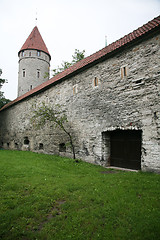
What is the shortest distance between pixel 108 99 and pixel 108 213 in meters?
5.53

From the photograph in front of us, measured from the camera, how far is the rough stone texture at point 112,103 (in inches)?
235

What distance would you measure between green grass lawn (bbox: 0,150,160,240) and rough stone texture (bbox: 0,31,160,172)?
2232mm

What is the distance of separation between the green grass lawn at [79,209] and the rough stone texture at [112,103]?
7.32 feet

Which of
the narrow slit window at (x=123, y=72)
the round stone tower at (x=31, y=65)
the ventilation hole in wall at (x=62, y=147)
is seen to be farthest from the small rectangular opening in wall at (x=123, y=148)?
the round stone tower at (x=31, y=65)

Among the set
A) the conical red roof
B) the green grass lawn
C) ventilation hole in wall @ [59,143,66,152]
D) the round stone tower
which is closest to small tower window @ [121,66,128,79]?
the green grass lawn

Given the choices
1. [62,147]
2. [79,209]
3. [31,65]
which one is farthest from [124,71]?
[31,65]

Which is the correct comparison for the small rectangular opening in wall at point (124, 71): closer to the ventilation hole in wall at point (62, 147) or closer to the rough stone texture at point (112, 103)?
the rough stone texture at point (112, 103)

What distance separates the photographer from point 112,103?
292 inches

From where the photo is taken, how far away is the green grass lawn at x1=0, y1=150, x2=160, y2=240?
8.02 ft

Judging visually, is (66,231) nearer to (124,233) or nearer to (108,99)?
(124,233)

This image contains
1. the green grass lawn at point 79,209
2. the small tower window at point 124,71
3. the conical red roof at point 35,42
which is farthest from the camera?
the conical red roof at point 35,42

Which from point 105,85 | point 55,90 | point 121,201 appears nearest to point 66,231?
point 121,201

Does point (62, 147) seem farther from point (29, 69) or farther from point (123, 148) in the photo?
point (29, 69)

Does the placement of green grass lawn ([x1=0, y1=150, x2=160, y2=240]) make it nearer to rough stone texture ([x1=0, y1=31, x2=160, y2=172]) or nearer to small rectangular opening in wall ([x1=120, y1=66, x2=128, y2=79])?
rough stone texture ([x1=0, y1=31, x2=160, y2=172])
